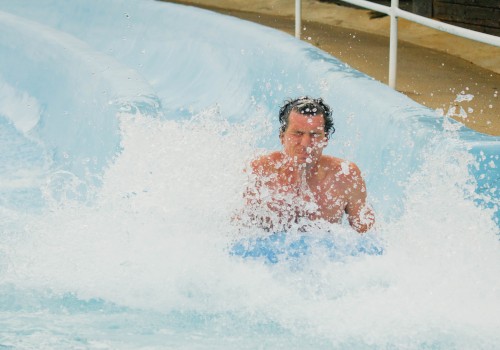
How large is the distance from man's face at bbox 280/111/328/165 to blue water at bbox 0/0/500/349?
1.02ft

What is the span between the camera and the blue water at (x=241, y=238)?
3664 millimetres

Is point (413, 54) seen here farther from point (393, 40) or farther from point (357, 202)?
point (357, 202)

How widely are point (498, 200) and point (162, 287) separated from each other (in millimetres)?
1291

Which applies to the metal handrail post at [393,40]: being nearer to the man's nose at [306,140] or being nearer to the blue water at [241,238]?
the blue water at [241,238]

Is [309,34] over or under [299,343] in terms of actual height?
over

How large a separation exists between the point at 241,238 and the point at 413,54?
3.36 meters

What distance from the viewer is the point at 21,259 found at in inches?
172

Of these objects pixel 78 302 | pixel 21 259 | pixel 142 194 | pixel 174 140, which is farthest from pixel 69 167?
pixel 78 302

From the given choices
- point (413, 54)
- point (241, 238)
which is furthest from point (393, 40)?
point (413, 54)

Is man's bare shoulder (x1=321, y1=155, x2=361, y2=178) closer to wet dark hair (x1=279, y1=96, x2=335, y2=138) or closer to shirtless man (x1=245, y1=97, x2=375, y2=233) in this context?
shirtless man (x1=245, y1=97, x2=375, y2=233)

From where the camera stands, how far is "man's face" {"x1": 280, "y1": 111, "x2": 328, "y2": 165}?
157 inches

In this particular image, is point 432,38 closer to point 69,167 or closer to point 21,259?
point 69,167

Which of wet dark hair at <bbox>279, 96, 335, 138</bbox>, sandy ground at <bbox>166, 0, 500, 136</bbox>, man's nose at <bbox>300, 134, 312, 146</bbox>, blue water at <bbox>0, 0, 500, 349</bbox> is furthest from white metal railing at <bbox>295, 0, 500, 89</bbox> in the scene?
man's nose at <bbox>300, 134, 312, 146</bbox>

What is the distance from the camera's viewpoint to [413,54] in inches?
279
